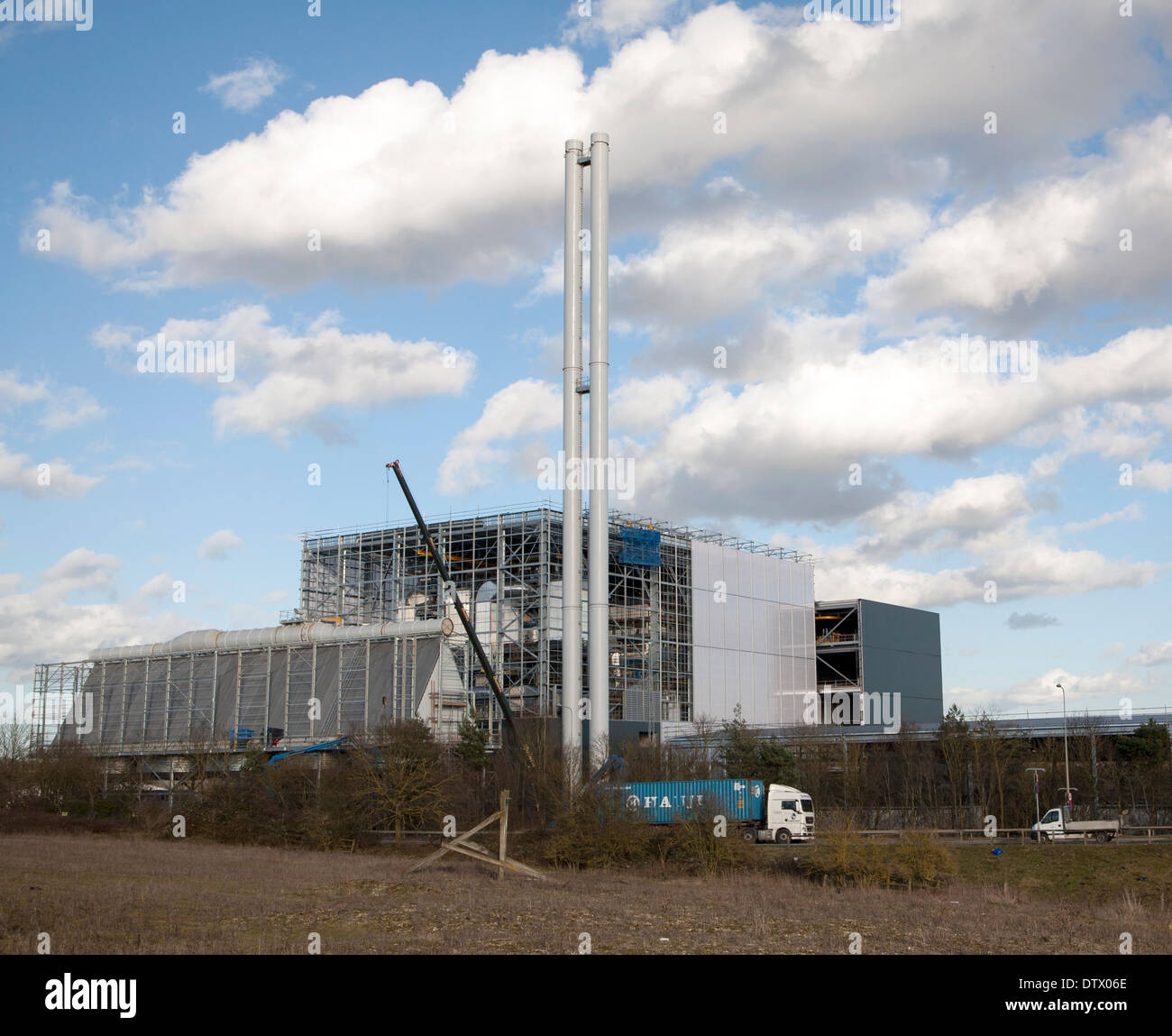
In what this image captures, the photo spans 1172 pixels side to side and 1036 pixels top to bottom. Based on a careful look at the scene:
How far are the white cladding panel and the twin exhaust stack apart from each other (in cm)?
2819

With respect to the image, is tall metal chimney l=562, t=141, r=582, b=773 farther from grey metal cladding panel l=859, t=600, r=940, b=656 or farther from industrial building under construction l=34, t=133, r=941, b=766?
grey metal cladding panel l=859, t=600, r=940, b=656

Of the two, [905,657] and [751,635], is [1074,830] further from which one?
[905,657]

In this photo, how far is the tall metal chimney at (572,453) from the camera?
196 ft

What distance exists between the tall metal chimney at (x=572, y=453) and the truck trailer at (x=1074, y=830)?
2142 centimetres

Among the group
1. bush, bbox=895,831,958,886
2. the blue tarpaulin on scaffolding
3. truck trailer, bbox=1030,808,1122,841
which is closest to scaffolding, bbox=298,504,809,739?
the blue tarpaulin on scaffolding

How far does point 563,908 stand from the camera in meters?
26.7

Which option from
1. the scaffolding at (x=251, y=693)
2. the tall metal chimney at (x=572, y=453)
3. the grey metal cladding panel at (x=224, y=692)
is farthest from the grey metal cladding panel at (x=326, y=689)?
the tall metal chimney at (x=572, y=453)

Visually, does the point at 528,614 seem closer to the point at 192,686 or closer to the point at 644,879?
the point at 192,686

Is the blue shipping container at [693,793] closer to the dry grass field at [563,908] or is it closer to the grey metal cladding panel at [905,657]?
the dry grass field at [563,908]

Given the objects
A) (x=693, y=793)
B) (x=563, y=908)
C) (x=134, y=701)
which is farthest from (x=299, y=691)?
(x=563, y=908)

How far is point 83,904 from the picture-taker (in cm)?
2450
